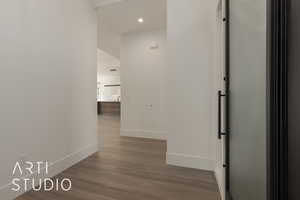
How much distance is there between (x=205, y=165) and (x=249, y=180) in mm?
1731

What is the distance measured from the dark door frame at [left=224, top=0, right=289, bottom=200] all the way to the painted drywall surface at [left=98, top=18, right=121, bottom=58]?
4178 mm

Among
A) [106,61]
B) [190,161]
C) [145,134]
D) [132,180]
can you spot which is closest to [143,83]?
[145,134]

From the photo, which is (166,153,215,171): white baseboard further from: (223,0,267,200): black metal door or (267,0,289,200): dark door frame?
(267,0,289,200): dark door frame

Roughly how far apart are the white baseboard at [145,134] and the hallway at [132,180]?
1193 mm

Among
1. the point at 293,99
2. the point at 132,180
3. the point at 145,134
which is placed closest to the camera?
the point at 293,99

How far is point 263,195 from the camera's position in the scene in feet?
2.37

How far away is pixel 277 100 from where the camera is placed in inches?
23.6

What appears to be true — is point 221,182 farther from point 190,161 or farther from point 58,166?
point 58,166

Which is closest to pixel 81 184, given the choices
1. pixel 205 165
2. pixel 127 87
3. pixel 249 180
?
pixel 205 165

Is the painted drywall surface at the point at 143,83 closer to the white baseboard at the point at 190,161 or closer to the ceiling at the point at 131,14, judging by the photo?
the ceiling at the point at 131,14

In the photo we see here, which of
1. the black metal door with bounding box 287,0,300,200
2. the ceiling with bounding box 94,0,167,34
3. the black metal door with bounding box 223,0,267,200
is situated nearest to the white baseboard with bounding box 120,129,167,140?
the ceiling with bounding box 94,0,167,34

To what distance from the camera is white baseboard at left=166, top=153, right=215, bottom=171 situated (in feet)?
8.29

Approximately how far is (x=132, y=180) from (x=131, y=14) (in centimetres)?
341

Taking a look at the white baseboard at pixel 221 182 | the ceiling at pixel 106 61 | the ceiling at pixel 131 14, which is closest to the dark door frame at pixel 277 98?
the white baseboard at pixel 221 182
